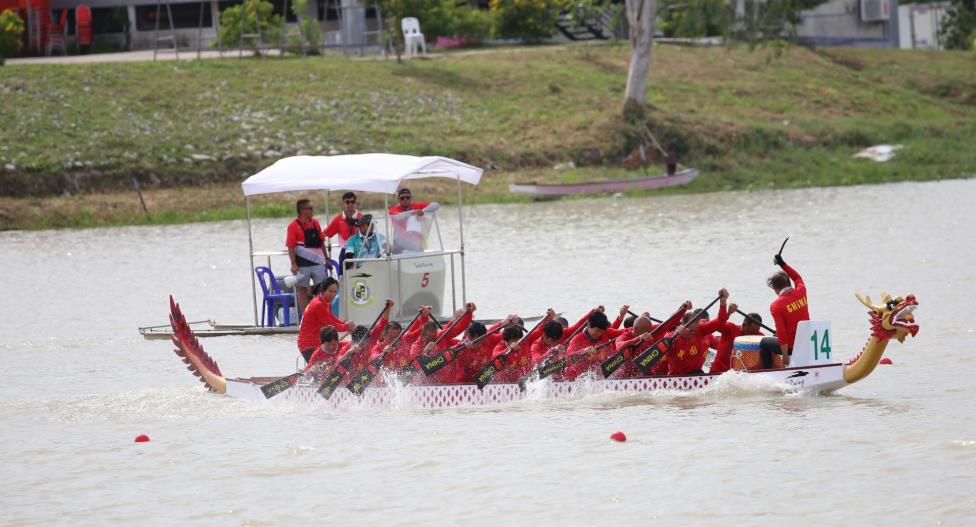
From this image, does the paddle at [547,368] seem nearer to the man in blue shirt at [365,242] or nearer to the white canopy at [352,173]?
the white canopy at [352,173]

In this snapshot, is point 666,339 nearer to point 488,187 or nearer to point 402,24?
point 488,187

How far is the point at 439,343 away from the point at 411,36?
35099mm

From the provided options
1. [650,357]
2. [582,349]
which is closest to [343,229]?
[582,349]

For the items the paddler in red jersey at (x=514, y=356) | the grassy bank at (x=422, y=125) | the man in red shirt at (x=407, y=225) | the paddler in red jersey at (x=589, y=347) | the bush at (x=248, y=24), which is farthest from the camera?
the bush at (x=248, y=24)

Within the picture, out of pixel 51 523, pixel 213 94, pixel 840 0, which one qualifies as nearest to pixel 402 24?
pixel 213 94

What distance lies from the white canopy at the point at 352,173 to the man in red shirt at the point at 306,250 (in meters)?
0.37

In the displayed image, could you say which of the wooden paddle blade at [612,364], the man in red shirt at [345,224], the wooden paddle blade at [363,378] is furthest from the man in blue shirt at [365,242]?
the wooden paddle blade at [612,364]

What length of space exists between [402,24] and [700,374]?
120ft

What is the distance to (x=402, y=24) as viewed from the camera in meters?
49.2

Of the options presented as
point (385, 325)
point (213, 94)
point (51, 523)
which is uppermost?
point (213, 94)

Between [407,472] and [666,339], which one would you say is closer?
[407,472]

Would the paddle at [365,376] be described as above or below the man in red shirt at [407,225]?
below

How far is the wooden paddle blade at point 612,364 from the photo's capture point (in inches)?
563

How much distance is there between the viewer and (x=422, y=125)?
41.5 m
